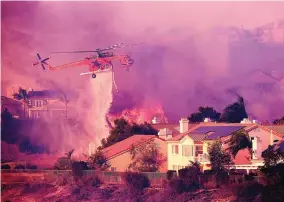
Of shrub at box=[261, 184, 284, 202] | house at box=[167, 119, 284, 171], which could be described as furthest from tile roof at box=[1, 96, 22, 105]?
shrub at box=[261, 184, 284, 202]

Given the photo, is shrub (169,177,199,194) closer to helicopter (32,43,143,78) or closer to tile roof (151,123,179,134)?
tile roof (151,123,179,134)

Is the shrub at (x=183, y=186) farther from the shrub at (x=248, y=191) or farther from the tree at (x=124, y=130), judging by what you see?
the tree at (x=124, y=130)

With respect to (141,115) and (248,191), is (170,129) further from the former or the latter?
(248,191)

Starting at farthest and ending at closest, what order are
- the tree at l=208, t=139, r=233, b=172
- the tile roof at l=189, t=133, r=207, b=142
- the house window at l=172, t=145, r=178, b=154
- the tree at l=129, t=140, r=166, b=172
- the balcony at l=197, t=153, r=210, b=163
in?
1. the tree at l=129, t=140, r=166, b=172
2. the house window at l=172, t=145, r=178, b=154
3. the tile roof at l=189, t=133, r=207, b=142
4. the balcony at l=197, t=153, r=210, b=163
5. the tree at l=208, t=139, r=233, b=172

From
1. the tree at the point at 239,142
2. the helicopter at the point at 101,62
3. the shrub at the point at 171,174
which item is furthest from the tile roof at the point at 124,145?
the tree at the point at 239,142

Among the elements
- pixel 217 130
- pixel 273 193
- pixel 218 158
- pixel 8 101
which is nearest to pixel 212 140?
pixel 217 130

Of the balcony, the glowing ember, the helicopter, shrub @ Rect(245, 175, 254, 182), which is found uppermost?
the helicopter

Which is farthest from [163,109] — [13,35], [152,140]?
[13,35]
